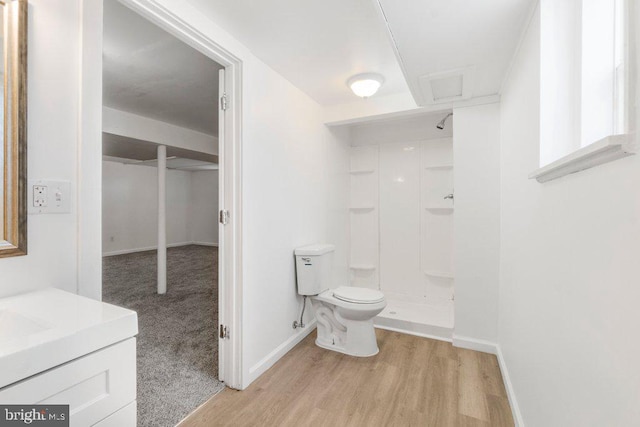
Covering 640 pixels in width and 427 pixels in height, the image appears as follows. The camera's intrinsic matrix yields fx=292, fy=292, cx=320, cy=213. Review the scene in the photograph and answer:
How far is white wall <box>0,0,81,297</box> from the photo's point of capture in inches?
37.8

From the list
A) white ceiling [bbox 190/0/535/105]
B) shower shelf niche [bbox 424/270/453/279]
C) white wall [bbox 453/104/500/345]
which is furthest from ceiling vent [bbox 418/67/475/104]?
shower shelf niche [bbox 424/270/453/279]

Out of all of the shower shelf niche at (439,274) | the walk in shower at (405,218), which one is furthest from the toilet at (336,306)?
the shower shelf niche at (439,274)

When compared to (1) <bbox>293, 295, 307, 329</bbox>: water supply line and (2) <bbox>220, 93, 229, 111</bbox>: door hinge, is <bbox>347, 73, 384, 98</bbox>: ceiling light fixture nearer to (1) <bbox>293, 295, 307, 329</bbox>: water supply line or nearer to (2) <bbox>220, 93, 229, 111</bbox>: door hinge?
(2) <bbox>220, 93, 229, 111</bbox>: door hinge

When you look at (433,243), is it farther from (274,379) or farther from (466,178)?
(274,379)

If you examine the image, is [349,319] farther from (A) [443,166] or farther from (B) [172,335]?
(A) [443,166]

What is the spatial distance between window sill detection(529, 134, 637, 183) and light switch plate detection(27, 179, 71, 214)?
62.7 inches

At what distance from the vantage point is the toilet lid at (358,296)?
7.39ft

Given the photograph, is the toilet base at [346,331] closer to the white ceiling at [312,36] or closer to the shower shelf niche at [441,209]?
the shower shelf niche at [441,209]

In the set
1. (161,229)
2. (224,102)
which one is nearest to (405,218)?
(224,102)

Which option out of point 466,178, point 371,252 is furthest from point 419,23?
point 371,252

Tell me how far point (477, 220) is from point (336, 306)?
1.33 meters

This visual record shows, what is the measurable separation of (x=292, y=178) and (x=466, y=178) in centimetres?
144

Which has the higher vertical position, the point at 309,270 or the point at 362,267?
the point at 309,270

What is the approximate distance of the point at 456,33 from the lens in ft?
4.86
